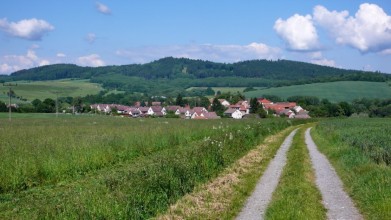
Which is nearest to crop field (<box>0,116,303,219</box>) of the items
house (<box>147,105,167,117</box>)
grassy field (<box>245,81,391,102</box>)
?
house (<box>147,105,167,117</box>)

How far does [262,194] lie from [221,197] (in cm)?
155

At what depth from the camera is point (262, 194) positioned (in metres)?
15.0

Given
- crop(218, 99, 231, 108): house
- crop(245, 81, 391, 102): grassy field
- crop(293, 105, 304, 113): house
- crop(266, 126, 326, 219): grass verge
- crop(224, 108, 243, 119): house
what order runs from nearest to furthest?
crop(266, 126, 326, 219): grass verge, crop(224, 108, 243, 119): house, crop(293, 105, 304, 113): house, crop(245, 81, 391, 102): grassy field, crop(218, 99, 231, 108): house

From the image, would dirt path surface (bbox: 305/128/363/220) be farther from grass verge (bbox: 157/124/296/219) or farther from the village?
the village

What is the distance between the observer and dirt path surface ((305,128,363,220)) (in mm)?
12242

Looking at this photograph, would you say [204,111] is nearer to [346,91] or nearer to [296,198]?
[346,91]

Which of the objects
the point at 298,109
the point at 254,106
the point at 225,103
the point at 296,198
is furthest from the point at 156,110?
the point at 296,198

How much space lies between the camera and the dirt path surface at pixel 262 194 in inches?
479

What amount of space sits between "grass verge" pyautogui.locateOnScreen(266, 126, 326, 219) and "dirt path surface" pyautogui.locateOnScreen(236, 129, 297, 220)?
22 centimetres

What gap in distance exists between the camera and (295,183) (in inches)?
652

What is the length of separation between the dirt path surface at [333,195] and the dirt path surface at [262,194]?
5.56 ft

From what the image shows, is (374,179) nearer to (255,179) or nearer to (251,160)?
(255,179)

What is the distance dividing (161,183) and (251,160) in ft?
38.4

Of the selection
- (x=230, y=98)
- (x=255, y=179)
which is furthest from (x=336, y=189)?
(x=230, y=98)
